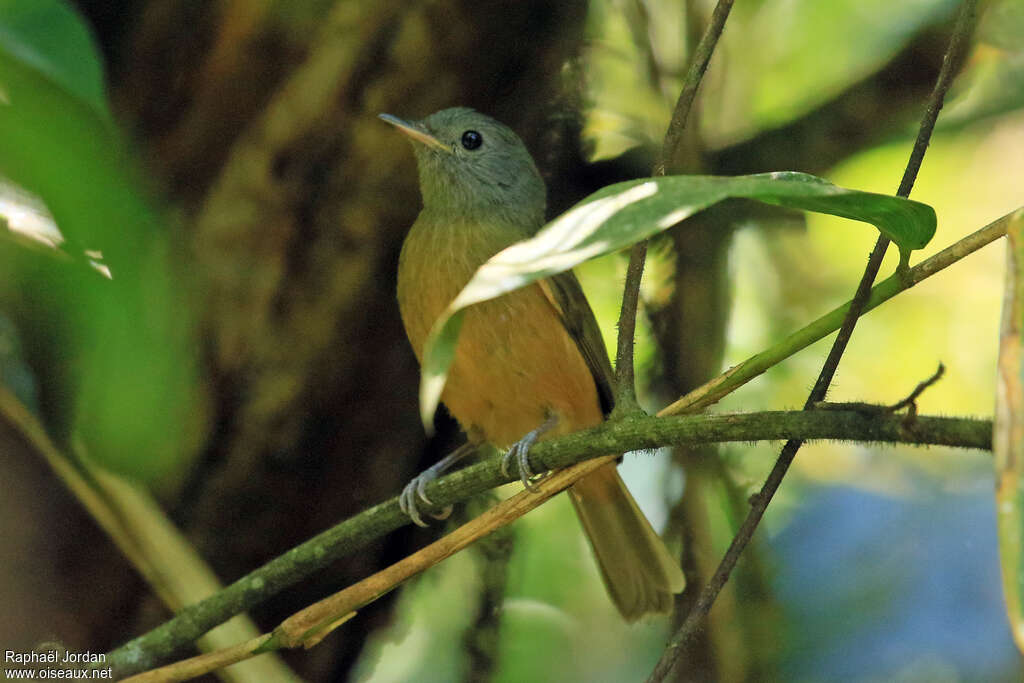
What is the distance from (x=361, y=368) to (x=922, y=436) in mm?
2231

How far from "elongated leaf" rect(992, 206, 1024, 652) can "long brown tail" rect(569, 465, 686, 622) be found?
2.34m

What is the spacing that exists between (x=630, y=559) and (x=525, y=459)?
126 centimetres

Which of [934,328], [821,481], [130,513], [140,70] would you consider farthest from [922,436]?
[934,328]

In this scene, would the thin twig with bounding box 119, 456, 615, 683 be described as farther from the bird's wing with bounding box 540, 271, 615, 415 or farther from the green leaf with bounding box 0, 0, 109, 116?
the green leaf with bounding box 0, 0, 109, 116

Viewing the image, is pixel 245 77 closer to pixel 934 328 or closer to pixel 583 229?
pixel 583 229

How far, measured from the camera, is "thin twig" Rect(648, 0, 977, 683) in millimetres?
1781

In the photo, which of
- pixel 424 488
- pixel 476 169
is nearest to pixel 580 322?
pixel 476 169

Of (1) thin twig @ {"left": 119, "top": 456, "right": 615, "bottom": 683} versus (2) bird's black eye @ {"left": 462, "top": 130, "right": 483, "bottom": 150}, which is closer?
(1) thin twig @ {"left": 119, "top": 456, "right": 615, "bottom": 683}

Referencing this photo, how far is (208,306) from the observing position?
308 centimetres

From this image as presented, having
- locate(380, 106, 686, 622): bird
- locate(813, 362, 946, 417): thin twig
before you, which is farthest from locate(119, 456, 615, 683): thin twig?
locate(380, 106, 686, 622): bird

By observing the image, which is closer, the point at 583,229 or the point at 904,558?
the point at 583,229

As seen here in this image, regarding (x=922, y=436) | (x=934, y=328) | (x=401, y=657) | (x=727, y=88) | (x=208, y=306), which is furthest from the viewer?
(x=934, y=328)

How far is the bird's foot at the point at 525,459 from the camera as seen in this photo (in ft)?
7.25

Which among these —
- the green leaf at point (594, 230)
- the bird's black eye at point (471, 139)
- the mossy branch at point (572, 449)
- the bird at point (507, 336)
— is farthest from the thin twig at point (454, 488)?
the bird's black eye at point (471, 139)
